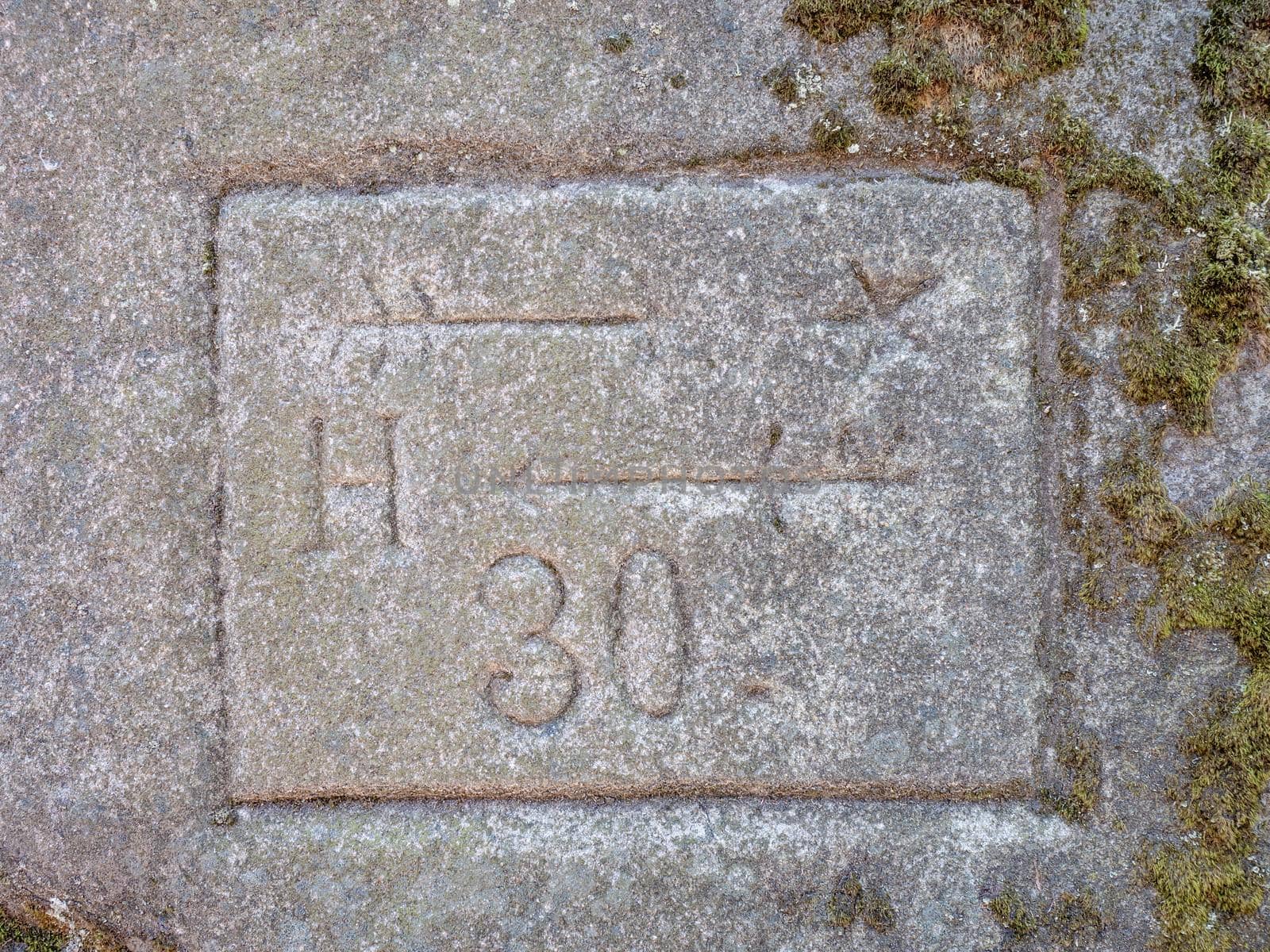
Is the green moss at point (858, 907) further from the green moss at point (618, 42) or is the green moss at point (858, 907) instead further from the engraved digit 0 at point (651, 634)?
the green moss at point (618, 42)

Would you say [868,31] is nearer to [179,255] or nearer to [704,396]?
[704,396]

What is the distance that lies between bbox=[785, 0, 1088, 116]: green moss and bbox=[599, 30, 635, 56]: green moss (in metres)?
0.30

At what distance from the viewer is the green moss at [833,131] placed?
164 centimetres

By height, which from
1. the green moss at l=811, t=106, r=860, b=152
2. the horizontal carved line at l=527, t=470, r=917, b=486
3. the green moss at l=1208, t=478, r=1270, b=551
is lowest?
the green moss at l=1208, t=478, r=1270, b=551

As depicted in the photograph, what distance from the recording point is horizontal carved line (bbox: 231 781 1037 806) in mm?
1643

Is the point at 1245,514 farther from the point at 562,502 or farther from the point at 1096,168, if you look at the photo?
the point at 562,502

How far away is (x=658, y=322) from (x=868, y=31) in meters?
0.67

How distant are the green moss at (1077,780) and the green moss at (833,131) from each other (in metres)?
1.17

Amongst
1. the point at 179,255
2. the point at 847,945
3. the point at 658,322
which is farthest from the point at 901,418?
the point at 179,255

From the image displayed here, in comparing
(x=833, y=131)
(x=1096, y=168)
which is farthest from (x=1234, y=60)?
(x=833, y=131)

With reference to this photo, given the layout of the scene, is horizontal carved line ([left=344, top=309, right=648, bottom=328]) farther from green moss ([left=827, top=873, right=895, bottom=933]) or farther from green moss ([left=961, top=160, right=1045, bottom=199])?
green moss ([left=827, top=873, right=895, bottom=933])

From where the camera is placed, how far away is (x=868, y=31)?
1.64 meters

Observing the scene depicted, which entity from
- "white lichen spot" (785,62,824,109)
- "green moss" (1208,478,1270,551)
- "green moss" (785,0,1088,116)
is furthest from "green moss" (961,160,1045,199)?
"green moss" (1208,478,1270,551)

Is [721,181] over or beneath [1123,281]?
over
